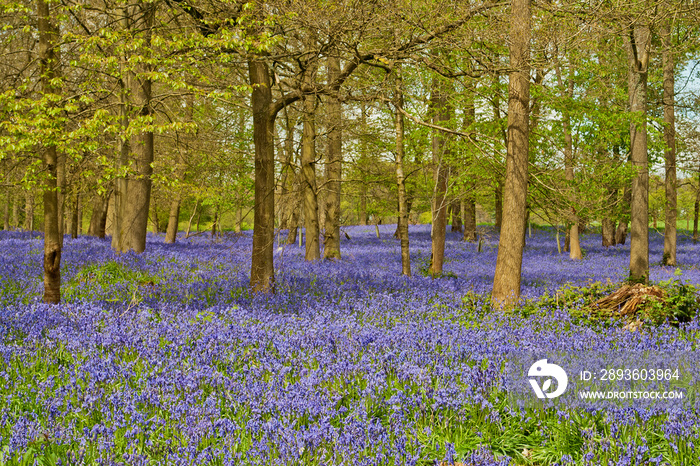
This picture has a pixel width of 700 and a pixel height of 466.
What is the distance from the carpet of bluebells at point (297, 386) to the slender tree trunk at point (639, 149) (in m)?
6.41

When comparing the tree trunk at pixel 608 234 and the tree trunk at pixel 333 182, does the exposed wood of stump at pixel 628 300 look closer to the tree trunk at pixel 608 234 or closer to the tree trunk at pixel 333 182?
the tree trunk at pixel 333 182

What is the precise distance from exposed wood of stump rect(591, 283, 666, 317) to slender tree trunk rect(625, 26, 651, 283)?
5736 millimetres

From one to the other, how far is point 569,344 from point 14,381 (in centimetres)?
552

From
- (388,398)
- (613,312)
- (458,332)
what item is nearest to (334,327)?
(458,332)

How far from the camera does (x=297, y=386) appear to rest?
4.22 meters

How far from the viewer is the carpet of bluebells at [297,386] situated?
10.9 ft

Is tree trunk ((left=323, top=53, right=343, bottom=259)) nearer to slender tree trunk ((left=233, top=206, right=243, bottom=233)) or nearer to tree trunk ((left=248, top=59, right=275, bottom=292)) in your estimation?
slender tree trunk ((left=233, top=206, right=243, bottom=233))

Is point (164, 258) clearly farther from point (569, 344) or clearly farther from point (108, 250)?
point (569, 344)

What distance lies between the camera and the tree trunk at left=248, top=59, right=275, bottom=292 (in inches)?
335

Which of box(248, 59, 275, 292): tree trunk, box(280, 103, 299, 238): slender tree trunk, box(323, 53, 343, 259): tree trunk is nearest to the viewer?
box(248, 59, 275, 292): tree trunk

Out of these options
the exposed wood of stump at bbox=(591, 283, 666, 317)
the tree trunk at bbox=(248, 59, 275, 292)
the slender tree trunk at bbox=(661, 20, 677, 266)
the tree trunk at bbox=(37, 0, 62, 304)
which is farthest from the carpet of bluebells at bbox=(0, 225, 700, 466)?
the slender tree trunk at bbox=(661, 20, 677, 266)

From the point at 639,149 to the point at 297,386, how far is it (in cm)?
1290

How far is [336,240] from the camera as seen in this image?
16344 millimetres

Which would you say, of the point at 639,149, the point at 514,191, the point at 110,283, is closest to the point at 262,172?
the point at 110,283
